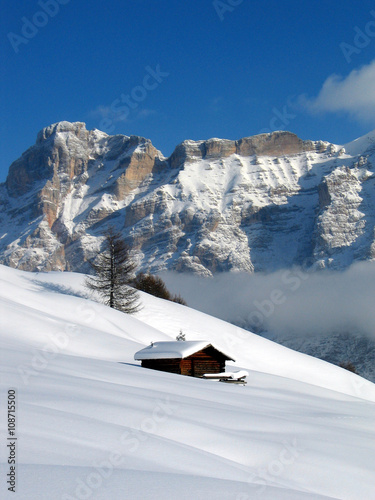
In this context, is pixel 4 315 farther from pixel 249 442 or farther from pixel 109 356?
pixel 249 442

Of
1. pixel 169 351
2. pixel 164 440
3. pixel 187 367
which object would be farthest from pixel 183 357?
pixel 164 440

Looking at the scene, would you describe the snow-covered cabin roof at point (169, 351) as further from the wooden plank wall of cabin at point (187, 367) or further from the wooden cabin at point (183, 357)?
the wooden plank wall of cabin at point (187, 367)

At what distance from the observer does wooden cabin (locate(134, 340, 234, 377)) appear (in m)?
18.4

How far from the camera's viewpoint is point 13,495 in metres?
3.83

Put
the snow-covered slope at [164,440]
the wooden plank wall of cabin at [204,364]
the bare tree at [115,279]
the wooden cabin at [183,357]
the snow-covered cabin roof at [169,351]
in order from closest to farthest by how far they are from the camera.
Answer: the snow-covered slope at [164,440], the snow-covered cabin roof at [169,351], the wooden cabin at [183,357], the wooden plank wall of cabin at [204,364], the bare tree at [115,279]

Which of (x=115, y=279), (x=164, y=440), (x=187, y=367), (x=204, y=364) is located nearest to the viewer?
(x=164, y=440)

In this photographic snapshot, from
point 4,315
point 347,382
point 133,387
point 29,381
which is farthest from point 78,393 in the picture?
point 347,382

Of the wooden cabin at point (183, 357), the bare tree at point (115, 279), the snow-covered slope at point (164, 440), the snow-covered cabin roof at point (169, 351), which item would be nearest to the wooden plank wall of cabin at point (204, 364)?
the wooden cabin at point (183, 357)

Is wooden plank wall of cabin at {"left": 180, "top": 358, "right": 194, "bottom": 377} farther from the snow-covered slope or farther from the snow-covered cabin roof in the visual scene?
the snow-covered slope

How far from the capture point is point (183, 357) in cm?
1805

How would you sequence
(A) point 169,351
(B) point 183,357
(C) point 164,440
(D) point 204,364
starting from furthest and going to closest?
(D) point 204,364, (A) point 169,351, (B) point 183,357, (C) point 164,440

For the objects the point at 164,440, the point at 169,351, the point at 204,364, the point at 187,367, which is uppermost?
the point at 169,351

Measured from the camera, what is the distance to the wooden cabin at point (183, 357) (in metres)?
18.4

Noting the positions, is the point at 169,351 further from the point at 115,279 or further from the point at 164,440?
the point at 115,279
